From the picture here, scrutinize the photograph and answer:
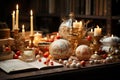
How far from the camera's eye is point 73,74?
4.12 feet

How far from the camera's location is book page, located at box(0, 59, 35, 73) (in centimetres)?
121

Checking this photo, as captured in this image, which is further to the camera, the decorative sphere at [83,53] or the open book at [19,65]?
the decorative sphere at [83,53]

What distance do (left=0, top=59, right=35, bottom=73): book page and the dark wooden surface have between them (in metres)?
0.03

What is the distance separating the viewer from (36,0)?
2797 millimetres

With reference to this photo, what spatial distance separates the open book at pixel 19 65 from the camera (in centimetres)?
123

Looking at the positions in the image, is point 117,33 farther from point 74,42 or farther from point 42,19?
point 42,19

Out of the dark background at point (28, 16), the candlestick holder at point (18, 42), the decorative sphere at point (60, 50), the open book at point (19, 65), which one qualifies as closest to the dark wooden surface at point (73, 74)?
the open book at point (19, 65)

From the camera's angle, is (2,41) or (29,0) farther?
(29,0)

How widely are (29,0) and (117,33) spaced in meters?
1.15

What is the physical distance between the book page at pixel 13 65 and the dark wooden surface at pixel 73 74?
0.03 metres

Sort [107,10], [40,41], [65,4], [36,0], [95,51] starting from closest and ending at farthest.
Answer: [95,51]
[40,41]
[107,10]
[65,4]
[36,0]

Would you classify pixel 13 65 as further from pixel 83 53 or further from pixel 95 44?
pixel 95 44

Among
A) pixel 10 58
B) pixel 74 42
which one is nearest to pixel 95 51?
pixel 74 42

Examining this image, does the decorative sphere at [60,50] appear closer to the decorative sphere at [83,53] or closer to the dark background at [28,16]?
the decorative sphere at [83,53]
